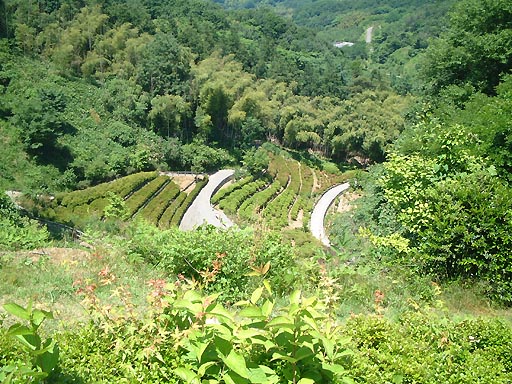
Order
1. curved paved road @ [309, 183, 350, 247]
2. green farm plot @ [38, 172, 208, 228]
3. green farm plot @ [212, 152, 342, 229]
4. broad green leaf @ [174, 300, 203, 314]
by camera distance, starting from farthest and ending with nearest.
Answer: green farm plot @ [212, 152, 342, 229] < curved paved road @ [309, 183, 350, 247] < green farm plot @ [38, 172, 208, 228] < broad green leaf @ [174, 300, 203, 314]

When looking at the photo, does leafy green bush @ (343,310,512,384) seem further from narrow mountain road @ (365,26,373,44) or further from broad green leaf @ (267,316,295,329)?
narrow mountain road @ (365,26,373,44)

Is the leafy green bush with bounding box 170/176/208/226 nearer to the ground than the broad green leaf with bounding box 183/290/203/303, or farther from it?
nearer to the ground

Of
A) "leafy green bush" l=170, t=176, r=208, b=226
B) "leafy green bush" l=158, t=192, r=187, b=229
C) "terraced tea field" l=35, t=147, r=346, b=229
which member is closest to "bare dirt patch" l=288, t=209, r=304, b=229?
"terraced tea field" l=35, t=147, r=346, b=229

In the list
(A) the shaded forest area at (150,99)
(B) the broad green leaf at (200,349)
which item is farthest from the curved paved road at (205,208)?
(B) the broad green leaf at (200,349)

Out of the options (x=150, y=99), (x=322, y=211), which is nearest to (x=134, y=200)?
(x=322, y=211)

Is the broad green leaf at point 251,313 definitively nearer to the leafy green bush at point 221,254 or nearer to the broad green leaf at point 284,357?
the broad green leaf at point 284,357

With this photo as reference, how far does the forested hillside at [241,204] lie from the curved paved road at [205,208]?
545 millimetres

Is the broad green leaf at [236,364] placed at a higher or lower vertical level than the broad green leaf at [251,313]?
lower

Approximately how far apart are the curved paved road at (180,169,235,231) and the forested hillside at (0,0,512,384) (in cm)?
55

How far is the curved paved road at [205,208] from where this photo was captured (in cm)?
2753

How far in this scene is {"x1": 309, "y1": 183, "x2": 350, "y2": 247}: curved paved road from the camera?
29.0 meters

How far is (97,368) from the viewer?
2541mm

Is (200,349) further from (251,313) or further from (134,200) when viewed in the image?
(134,200)

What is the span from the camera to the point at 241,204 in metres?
32.3
